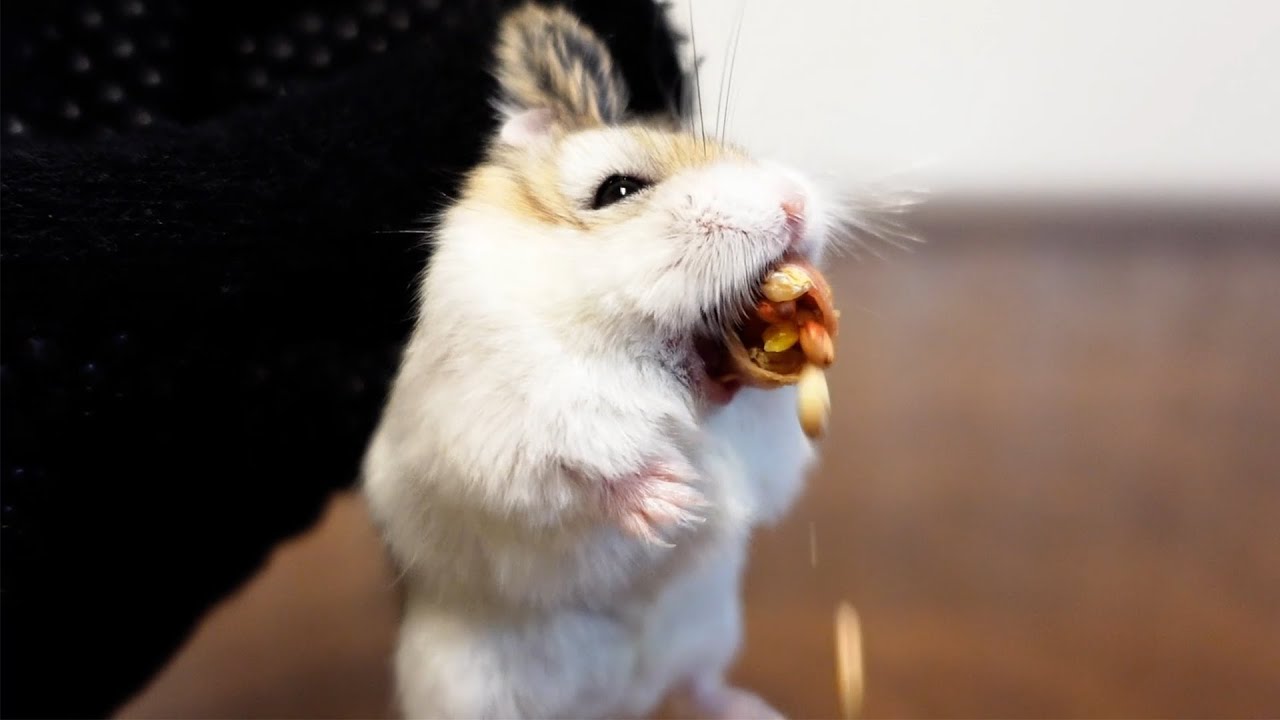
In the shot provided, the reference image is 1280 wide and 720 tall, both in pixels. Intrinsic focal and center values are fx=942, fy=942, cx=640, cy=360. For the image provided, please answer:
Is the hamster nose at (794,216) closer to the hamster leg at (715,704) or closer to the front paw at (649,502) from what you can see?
the front paw at (649,502)

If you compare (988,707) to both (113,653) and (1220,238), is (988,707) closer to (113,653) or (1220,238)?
(113,653)

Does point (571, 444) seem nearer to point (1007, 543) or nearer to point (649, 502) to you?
point (649, 502)

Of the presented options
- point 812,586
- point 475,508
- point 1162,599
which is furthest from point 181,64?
point 1162,599

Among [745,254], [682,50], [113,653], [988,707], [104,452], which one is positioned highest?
[682,50]

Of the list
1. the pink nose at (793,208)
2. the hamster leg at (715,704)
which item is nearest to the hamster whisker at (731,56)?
the pink nose at (793,208)

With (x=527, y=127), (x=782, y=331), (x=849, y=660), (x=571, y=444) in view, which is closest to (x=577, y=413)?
(x=571, y=444)

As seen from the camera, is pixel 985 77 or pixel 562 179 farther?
pixel 985 77
